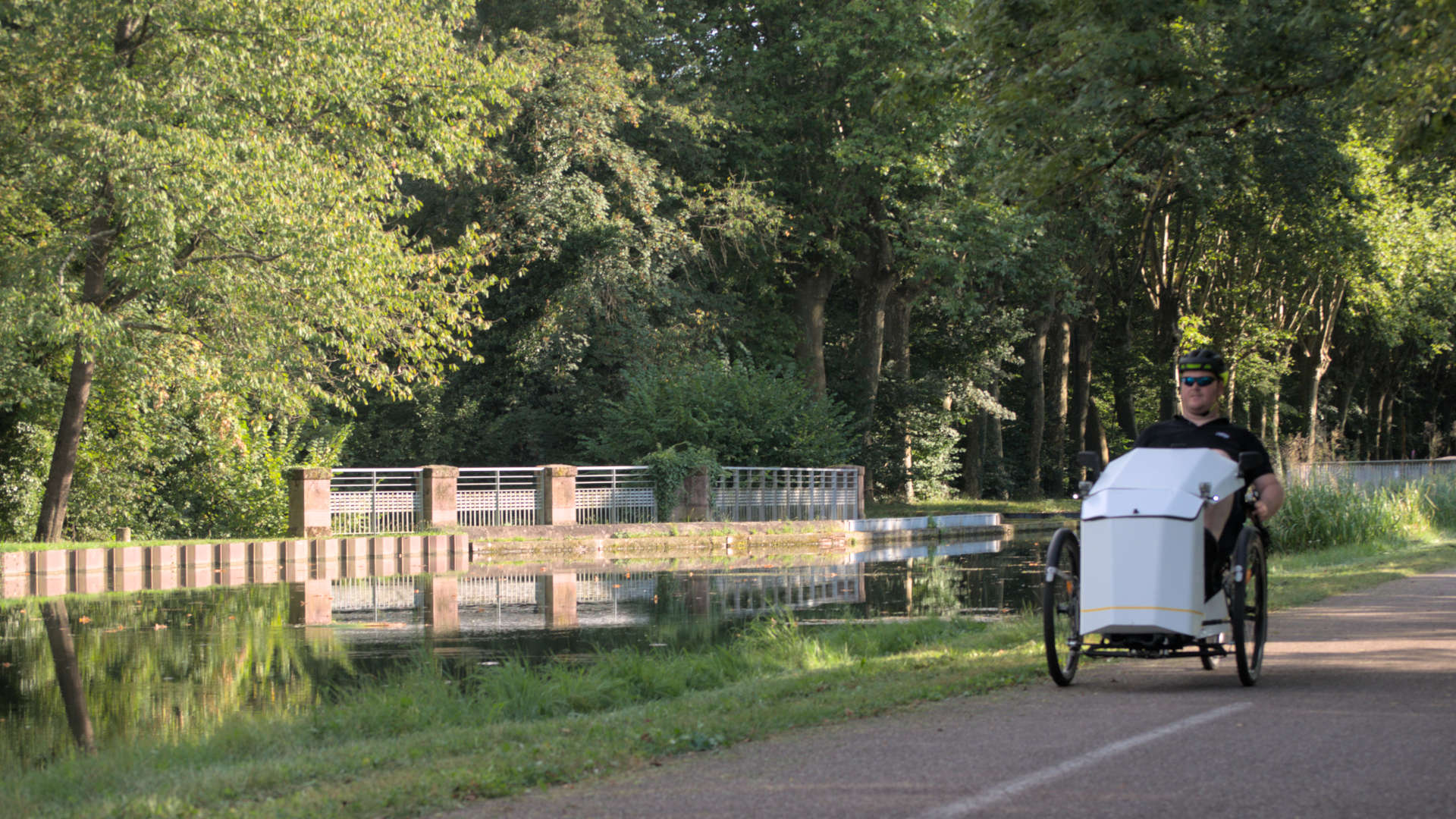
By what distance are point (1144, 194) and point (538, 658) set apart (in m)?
30.2

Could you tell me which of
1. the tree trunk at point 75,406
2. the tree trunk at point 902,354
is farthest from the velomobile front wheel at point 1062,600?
the tree trunk at point 902,354

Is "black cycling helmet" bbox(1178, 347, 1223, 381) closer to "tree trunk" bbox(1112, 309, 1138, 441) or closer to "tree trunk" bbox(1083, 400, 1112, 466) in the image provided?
"tree trunk" bbox(1112, 309, 1138, 441)

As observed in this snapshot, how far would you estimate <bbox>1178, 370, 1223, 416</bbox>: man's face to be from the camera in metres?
8.48

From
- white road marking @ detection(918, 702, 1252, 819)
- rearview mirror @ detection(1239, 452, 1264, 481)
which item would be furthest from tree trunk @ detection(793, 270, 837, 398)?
white road marking @ detection(918, 702, 1252, 819)

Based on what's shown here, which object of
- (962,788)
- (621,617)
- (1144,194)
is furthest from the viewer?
(1144,194)

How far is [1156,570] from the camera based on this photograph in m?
7.75

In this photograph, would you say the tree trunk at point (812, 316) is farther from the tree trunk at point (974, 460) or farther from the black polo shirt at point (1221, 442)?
the black polo shirt at point (1221, 442)

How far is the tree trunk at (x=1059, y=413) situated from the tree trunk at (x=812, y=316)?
829 centimetres

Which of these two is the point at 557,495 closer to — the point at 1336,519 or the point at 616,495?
the point at 616,495

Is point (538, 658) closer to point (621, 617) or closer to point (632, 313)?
point (621, 617)

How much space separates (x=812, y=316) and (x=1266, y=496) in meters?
36.5

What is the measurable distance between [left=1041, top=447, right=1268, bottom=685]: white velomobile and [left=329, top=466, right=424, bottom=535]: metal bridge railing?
22764 millimetres

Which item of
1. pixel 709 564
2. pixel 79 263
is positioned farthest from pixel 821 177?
pixel 79 263

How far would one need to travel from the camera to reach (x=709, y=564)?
25234 millimetres
